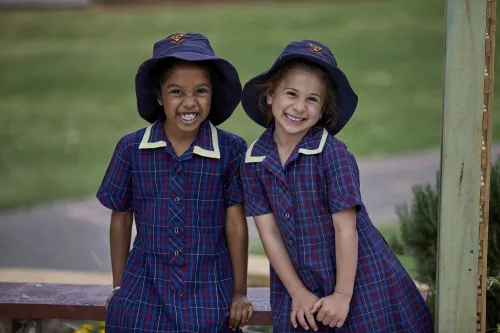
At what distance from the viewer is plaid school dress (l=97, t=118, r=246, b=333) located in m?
2.78

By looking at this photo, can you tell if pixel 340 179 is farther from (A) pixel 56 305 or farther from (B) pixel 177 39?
(A) pixel 56 305

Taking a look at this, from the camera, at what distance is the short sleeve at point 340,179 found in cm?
261

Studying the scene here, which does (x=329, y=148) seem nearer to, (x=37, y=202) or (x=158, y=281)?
(x=158, y=281)

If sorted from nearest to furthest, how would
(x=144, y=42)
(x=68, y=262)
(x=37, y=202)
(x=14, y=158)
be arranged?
(x=68, y=262)
(x=37, y=202)
(x=14, y=158)
(x=144, y=42)

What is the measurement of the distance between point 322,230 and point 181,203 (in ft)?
1.51

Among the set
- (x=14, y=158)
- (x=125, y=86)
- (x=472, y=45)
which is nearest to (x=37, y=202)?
(x=14, y=158)

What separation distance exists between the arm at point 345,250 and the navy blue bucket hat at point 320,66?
329 millimetres

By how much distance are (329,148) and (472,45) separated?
527mm

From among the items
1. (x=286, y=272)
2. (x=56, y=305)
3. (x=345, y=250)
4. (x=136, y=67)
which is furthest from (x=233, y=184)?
(x=136, y=67)

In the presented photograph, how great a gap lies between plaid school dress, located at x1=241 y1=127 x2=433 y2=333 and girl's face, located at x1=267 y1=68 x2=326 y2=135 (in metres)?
0.06

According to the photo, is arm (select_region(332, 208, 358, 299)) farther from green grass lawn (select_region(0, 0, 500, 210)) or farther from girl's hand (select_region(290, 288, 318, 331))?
green grass lawn (select_region(0, 0, 500, 210))

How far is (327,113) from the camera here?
2.81 meters

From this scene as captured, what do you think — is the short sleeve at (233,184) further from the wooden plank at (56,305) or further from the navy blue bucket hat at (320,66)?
the wooden plank at (56,305)

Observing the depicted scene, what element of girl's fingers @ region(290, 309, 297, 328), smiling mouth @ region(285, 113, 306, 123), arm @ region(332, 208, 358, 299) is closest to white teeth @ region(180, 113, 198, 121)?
smiling mouth @ region(285, 113, 306, 123)
